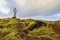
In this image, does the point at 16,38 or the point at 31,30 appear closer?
the point at 16,38

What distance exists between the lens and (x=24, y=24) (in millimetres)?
54188

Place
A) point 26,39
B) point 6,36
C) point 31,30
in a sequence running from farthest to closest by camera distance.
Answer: point 31,30, point 6,36, point 26,39

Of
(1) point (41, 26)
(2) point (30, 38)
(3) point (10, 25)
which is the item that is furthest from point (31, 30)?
(2) point (30, 38)

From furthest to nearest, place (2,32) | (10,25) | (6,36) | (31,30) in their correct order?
A: (10,25) → (31,30) → (2,32) → (6,36)

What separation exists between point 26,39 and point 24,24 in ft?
50.9

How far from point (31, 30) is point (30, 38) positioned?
1038cm

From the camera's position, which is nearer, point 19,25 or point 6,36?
point 6,36

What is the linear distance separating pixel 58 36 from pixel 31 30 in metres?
8.84

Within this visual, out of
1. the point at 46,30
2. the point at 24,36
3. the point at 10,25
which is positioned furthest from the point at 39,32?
the point at 10,25

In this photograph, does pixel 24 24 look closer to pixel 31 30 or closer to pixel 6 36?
pixel 31 30

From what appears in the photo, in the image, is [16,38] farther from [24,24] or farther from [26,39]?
[24,24]

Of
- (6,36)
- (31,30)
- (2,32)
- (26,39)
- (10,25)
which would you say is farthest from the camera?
(10,25)

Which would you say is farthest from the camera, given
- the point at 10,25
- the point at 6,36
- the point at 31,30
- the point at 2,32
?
the point at 10,25

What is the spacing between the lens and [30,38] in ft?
130
